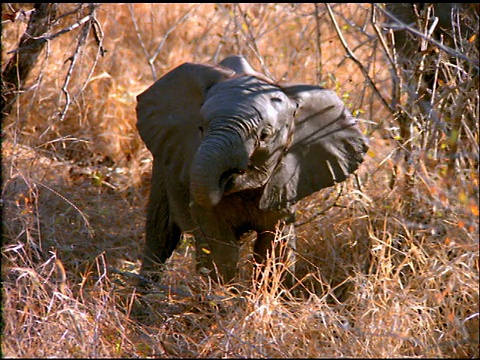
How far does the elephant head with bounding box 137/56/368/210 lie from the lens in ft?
13.3

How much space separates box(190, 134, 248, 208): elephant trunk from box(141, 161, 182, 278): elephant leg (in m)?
1.03

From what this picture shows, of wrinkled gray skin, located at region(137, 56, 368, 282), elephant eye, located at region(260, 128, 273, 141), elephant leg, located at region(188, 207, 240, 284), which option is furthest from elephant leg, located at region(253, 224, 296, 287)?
elephant eye, located at region(260, 128, 273, 141)

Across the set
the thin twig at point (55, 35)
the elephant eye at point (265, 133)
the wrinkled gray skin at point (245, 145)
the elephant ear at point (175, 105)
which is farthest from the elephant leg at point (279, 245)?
the thin twig at point (55, 35)

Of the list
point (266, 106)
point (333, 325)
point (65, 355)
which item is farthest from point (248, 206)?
point (65, 355)

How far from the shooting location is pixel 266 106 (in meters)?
4.24

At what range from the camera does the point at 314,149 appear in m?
4.60

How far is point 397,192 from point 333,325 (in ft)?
4.78

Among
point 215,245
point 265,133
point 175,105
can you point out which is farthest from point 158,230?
point 265,133

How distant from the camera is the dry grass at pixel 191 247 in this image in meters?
3.83

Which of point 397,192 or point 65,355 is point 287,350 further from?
point 397,192

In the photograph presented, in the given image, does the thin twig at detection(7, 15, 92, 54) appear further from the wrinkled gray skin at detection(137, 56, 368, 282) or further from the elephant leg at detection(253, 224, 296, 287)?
the elephant leg at detection(253, 224, 296, 287)

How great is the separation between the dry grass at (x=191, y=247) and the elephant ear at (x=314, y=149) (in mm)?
352

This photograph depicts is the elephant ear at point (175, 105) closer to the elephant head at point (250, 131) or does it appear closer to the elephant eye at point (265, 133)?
the elephant head at point (250, 131)

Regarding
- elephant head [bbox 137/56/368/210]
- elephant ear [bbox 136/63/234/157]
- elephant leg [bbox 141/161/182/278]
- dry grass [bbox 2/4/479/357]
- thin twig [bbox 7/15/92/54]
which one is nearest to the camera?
dry grass [bbox 2/4/479/357]
